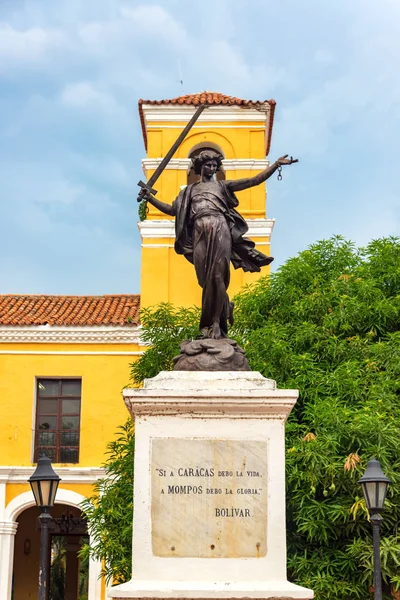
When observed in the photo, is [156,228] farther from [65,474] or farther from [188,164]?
[65,474]

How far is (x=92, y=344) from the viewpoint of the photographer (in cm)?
2211

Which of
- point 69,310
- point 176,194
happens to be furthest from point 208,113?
point 69,310

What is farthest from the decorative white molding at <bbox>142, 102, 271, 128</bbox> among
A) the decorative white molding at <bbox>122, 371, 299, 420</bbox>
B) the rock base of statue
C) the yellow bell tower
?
the decorative white molding at <bbox>122, 371, 299, 420</bbox>

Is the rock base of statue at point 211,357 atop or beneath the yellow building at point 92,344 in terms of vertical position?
beneath

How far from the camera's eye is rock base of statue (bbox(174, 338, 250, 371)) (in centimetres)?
706

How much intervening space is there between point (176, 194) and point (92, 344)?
3758mm

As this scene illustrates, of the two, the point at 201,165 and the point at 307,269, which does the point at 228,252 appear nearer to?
the point at 201,165

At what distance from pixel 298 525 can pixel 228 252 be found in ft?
18.3

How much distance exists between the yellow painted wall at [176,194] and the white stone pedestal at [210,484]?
14590 mm

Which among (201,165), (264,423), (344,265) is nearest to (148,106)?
(344,265)

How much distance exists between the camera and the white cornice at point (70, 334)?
21.9m

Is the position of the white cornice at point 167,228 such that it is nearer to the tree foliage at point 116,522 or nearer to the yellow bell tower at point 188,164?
the yellow bell tower at point 188,164

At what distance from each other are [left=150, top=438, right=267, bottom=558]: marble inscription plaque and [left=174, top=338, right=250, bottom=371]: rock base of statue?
1.89ft

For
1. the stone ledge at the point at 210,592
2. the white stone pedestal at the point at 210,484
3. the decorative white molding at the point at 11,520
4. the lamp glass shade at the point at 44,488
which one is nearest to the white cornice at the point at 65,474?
the decorative white molding at the point at 11,520
